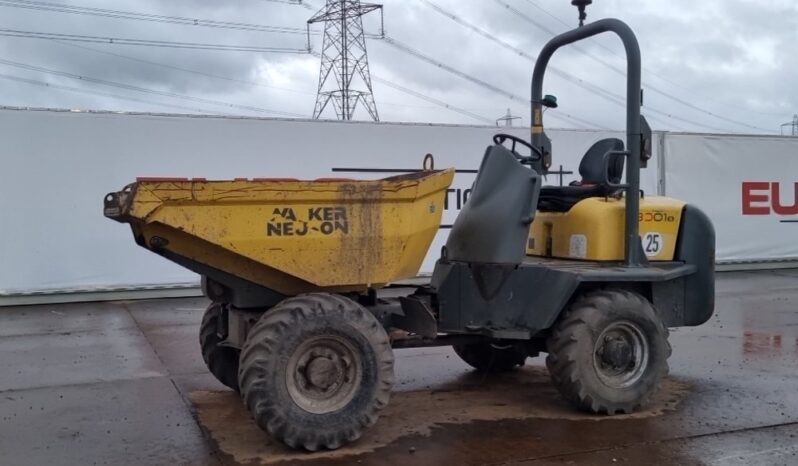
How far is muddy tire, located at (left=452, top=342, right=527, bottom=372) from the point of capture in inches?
284

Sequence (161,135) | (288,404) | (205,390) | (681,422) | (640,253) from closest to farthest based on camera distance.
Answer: (288,404) → (681,422) → (640,253) → (205,390) → (161,135)

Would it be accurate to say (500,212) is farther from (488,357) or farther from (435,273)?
(488,357)

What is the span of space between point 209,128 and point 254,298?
806 centimetres

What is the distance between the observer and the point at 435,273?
621 cm

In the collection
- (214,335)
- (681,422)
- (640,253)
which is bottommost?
(681,422)

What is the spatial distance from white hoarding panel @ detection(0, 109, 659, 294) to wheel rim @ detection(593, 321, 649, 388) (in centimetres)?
823

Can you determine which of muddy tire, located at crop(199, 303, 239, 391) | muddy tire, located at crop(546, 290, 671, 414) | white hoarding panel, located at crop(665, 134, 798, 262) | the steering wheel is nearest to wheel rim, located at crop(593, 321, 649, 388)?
muddy tire, located at crop(546, 290, 671, 414)

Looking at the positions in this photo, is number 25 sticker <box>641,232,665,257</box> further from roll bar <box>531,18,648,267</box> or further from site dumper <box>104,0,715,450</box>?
roll bar <box>531,18,648,267</box>

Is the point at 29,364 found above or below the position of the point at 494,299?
below

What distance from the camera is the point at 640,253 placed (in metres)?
6.10

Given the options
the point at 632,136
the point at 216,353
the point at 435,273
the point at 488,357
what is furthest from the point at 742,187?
the point at 216,353

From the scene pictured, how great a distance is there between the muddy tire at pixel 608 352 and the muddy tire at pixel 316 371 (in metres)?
1.43

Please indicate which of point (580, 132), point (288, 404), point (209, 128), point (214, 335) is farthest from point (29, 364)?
point (580, 132)

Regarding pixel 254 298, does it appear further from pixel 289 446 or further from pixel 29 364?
pixel 29 364
